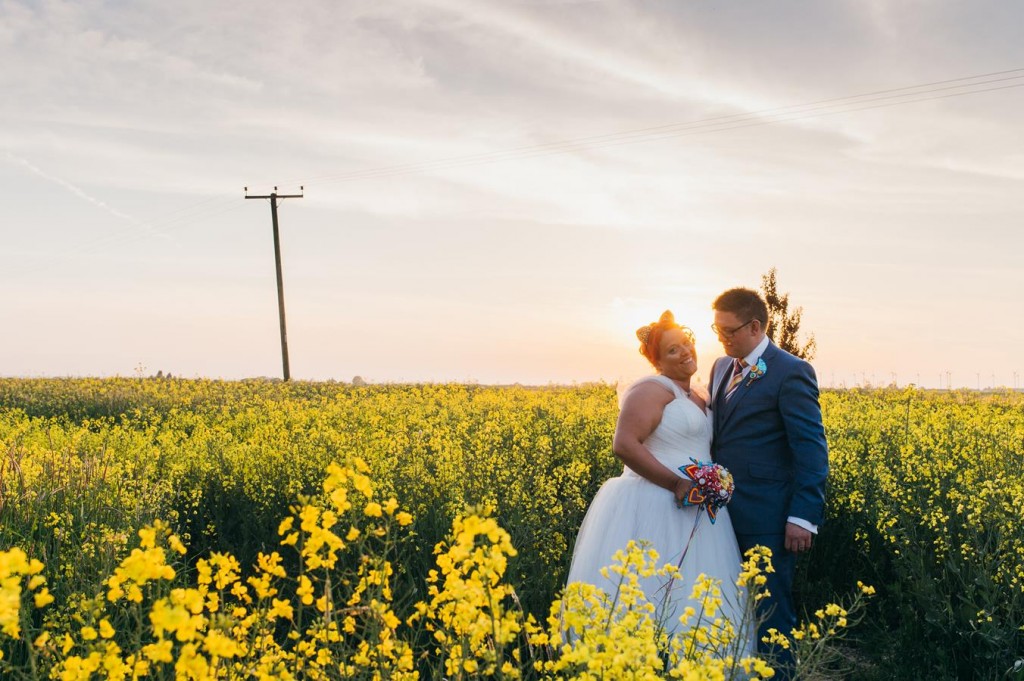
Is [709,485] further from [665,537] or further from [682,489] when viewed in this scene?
[665,537]

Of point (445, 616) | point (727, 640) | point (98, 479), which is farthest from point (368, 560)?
point (98, 479)

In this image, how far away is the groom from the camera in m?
4.45

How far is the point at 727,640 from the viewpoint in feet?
10.2

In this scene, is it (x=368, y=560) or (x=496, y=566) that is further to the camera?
(x=368, y=560)

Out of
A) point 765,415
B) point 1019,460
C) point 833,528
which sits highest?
point 765,415

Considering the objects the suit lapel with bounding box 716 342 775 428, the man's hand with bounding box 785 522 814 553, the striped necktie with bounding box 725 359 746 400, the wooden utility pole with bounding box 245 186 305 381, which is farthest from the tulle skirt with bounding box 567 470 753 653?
the wooden utility pole with bounding box 245 186 305 381

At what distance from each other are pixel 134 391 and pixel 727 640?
20432mm

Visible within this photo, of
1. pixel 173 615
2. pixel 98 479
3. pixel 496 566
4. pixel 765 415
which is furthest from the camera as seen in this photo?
pixel 98 479

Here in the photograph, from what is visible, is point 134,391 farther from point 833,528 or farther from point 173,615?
point 173,615

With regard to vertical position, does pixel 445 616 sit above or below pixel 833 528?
above

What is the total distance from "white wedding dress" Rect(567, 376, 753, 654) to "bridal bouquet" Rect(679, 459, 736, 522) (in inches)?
3.4

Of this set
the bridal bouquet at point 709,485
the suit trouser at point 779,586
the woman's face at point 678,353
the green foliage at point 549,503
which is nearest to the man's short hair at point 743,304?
the woman's face at point 678,353

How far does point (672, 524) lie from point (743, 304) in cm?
121

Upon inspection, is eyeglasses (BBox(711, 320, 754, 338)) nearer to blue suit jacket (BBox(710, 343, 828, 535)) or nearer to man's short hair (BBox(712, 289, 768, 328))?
man's short hair (BBox(712, 289, 768, 328))
